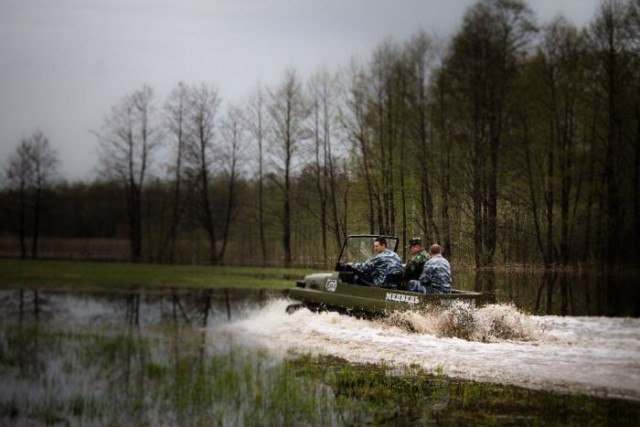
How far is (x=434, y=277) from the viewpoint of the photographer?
41.7 ft

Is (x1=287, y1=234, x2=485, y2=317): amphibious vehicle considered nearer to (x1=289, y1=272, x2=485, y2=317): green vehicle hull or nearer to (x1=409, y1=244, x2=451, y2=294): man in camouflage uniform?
(x1=289, y1=272, x2=485, y2=317): green vehicle hull

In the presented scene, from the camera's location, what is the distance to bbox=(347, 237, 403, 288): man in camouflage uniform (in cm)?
1385

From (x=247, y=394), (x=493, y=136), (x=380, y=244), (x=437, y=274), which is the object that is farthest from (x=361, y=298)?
(x=493, y=136)

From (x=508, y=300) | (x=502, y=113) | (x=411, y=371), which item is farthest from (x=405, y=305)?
(x=502, y=113)

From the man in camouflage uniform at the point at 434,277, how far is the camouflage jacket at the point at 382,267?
996 mm

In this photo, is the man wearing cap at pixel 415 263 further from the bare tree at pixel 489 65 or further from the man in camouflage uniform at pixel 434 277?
the bare tree at pixel 489 65

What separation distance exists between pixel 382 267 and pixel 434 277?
1.55m

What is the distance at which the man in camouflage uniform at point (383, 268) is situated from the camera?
13.9 m

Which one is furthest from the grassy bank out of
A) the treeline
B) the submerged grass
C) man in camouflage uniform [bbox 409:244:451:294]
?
the submerged grass

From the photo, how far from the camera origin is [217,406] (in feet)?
24.6

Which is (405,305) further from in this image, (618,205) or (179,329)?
(618,205)

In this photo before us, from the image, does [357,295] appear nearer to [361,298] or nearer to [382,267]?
[361,298]

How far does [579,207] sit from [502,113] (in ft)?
20.9

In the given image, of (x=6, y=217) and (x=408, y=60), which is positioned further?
(x=6, y=217)
